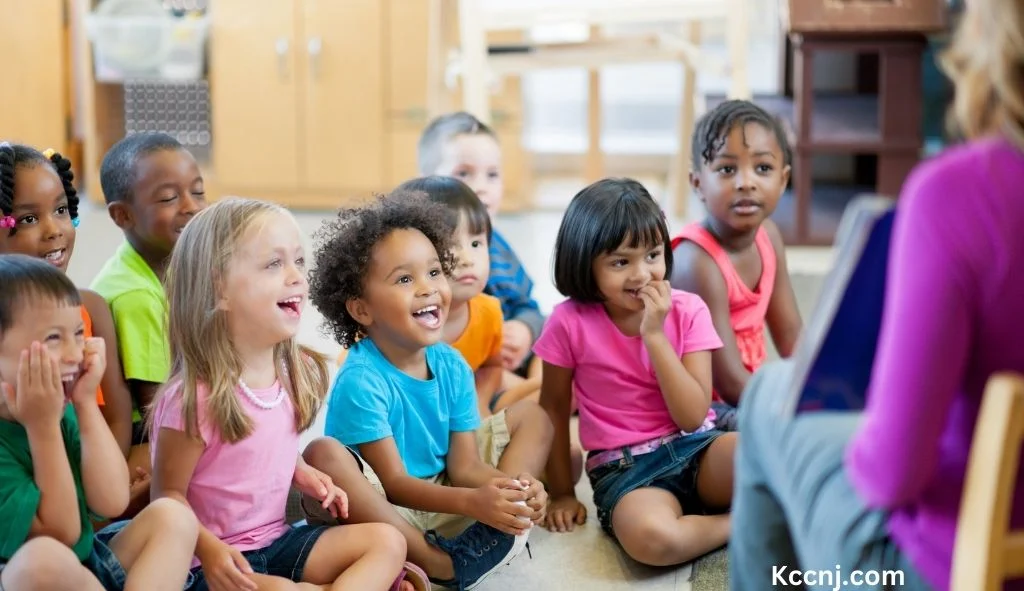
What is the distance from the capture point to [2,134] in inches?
172

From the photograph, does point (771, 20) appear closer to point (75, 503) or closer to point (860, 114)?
point (860, 114)

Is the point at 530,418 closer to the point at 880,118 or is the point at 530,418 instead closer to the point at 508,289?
the point at 508,289

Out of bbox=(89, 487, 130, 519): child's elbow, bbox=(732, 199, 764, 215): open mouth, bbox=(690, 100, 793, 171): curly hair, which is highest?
bbox=(690, 100, 793, 171): curly hair

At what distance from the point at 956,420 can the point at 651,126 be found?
4.01 metres

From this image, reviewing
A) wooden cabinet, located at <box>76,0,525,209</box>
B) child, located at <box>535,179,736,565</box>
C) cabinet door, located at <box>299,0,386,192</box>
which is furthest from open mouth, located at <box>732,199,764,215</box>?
A: cabinet door, located at <box>299,0,386,192</box>

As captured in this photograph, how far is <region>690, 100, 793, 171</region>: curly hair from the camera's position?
2.14 meters

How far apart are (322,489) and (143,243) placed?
0.57 meters

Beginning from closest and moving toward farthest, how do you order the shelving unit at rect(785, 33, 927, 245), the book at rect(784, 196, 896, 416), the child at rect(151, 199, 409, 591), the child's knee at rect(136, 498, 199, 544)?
the book at rect(784, 196, 896, 416), the child's knee at rect(136, 498, 199, 544), the child at rect(151, 199, 409, 591), the shelving unit at rect(785, 33, 927, 245)

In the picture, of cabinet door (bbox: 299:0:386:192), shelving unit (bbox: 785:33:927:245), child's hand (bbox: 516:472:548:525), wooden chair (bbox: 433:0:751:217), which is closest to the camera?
child's hand (bbox: 516:472:548:525)

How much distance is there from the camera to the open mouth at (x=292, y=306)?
1.64 metres

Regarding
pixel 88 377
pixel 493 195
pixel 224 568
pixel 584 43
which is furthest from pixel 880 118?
pixel 88 377

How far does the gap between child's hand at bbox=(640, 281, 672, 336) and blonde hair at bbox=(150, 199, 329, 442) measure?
47cm

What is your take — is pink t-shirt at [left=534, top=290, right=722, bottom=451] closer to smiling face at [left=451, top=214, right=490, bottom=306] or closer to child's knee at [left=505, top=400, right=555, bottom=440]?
child's knee at [left=505, top=400, right=555, bottom=440]

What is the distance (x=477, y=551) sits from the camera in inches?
67.7
